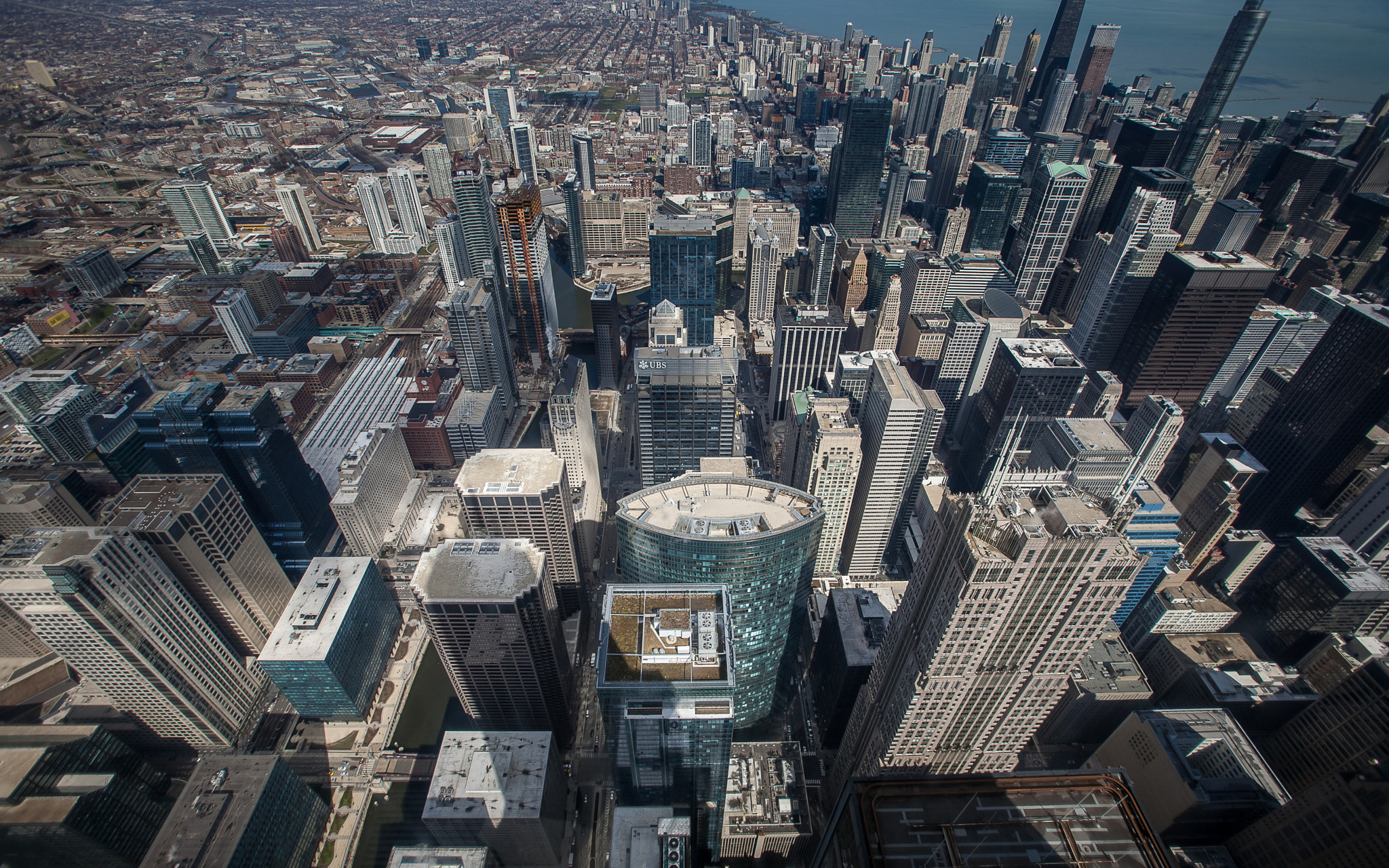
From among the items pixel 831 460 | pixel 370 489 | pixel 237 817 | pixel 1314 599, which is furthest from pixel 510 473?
pixel 1314 599

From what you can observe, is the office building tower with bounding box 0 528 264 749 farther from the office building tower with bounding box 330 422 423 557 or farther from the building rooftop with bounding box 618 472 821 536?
the building rooftop with bounding box 618 472 821 536

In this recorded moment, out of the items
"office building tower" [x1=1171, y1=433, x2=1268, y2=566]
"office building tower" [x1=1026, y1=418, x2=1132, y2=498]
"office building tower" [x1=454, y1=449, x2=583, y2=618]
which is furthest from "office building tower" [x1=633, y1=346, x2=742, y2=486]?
"office building tower" [x1=1171, y1=433, x2=1268, y2=566]

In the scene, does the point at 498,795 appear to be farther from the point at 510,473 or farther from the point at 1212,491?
the point at 1212,491

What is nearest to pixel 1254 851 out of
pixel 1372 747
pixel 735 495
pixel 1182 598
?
pixel 1372 747

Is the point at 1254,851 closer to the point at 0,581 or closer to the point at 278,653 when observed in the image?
the point at 278,653

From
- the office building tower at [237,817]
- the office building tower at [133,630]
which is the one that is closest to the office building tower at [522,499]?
the office building tower at [237,817]

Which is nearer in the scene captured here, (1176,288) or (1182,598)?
(1182,598)
